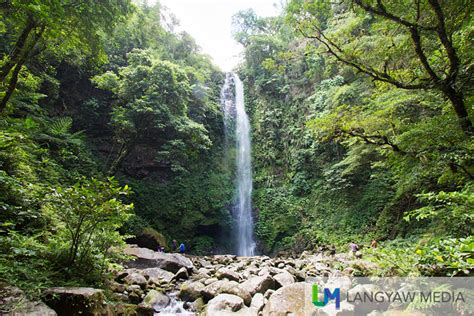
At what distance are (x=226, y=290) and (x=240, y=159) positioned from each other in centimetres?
1308

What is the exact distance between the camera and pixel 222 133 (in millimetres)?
18422

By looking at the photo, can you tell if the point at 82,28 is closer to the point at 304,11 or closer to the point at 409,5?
the point at 304,11

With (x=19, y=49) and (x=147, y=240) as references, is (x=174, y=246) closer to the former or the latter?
(x=147, y=240)

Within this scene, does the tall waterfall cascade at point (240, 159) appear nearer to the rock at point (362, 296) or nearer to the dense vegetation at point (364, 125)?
the dense vegetation at point (364, 125)

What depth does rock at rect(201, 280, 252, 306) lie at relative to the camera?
5051 millimetres

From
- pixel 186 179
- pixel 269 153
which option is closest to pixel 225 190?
pixel 186 179

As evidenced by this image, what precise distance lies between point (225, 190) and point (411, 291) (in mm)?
13708

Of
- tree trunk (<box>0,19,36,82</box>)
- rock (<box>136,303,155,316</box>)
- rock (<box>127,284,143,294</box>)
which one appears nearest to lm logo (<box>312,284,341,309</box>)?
rock (<box>136,303,155,316</box>)

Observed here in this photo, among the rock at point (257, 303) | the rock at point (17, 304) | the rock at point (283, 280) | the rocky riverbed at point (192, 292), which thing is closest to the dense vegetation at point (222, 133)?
the rock at point (17, 304)

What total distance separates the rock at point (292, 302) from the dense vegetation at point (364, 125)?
1.63 meters

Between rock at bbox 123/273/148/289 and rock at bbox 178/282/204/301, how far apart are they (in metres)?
Result: 0.92

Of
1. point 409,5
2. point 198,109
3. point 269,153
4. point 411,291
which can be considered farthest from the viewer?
point 269,153

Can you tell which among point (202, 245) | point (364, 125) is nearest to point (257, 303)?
point (364, 125)

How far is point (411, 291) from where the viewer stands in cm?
234
